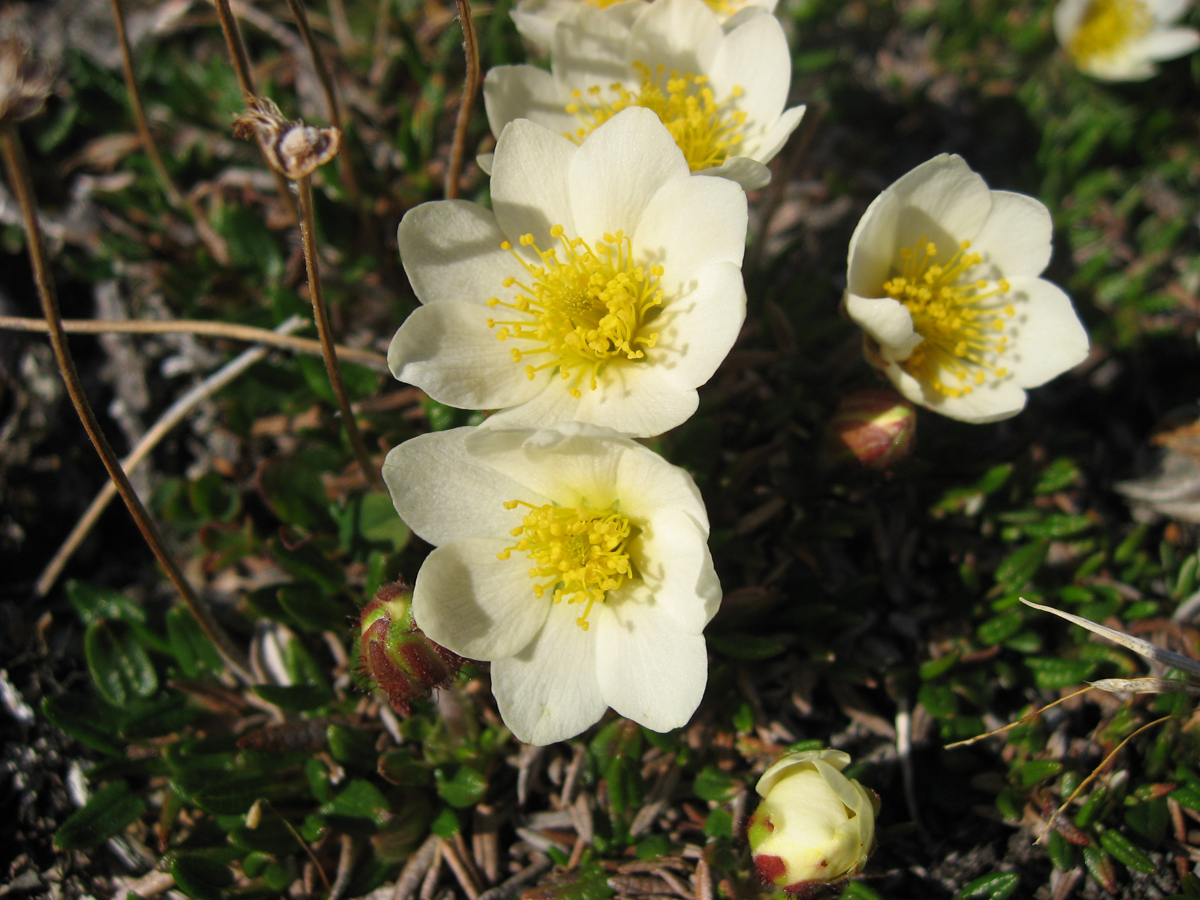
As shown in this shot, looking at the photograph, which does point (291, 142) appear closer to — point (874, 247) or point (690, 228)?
point (690, 228)

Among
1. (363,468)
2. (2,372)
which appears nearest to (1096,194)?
(363,468)

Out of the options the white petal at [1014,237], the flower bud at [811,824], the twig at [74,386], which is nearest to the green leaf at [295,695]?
the twig at [74,386]

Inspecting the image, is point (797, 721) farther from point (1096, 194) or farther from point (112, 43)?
point (112, 43)

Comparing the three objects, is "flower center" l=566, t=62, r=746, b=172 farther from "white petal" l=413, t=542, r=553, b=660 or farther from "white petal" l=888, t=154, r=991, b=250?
"white petal" l=413, t=542, r=553, b=660

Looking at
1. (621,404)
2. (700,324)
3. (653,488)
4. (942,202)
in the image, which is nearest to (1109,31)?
(942,202)

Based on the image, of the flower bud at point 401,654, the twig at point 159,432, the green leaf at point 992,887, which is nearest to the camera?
the flower bud at point 401,654

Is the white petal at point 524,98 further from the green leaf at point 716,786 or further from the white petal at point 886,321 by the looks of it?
the green leaf at point 716,786
